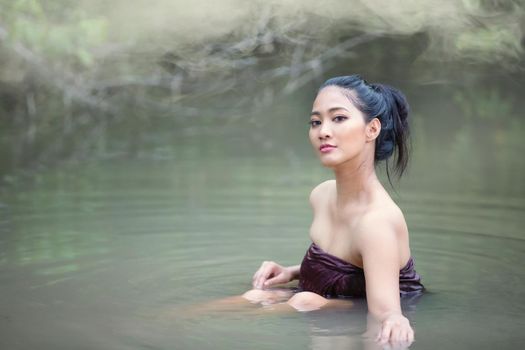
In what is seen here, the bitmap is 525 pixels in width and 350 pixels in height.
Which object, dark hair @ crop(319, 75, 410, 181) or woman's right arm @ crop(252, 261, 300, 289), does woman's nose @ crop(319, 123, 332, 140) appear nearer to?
dark hair @ crop(319, 75, 410, 181)

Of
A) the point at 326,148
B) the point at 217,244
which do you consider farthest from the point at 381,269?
the point at 217,244

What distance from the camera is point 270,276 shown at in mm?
2982

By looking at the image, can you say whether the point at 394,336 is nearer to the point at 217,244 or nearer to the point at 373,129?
the point at 373,129

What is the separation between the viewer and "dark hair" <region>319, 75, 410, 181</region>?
2652mm

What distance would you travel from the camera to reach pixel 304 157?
6414 millimetres

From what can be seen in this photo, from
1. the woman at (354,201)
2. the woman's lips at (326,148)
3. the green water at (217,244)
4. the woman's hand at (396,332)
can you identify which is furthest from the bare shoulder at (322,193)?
the woman's hand at (396,332)

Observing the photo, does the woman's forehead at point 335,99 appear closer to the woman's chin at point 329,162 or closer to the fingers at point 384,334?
the woman's chin at point 329,162

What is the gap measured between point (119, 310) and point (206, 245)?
1039 mm

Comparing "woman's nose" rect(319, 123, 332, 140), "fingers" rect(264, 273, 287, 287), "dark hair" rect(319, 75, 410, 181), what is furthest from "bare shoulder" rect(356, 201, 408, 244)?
"fingers" rect(264, 273, 287, 287)

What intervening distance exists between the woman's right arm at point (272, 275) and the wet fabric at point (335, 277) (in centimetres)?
14

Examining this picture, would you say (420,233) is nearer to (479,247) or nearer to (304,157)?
(479,247)

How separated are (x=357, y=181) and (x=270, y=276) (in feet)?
1.62

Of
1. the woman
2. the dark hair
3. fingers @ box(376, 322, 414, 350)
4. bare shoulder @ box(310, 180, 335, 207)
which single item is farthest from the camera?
bare shoulder @ box(310, 180, 335, 207)

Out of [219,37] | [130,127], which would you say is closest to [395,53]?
[219,37]
